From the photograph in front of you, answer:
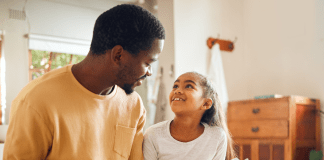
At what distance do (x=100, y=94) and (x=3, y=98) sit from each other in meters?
3.26

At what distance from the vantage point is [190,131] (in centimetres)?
140

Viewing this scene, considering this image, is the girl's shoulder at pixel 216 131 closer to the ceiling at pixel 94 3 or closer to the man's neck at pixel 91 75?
the man's neck at pixel 91 75

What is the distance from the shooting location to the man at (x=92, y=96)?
905 mm

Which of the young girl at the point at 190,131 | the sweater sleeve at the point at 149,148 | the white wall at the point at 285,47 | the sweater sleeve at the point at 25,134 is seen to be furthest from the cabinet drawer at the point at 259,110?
the sweater sleeve at the point at 25,134

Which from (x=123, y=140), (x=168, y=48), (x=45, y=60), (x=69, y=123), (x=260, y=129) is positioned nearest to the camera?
(x=69, y=123)

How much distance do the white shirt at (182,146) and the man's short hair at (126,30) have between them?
481 millimetres

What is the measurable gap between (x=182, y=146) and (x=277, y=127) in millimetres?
1363

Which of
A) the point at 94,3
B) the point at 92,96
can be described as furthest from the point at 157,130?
the point at 94,3

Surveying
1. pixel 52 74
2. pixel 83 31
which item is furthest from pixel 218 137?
pixel 83 31

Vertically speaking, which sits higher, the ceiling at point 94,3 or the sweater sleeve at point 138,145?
the ceiling at point 94,3

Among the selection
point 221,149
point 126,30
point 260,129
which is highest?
point 126,30

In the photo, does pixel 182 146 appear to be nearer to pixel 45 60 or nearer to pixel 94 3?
pixel 45 60

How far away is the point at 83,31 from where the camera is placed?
4.46 meters

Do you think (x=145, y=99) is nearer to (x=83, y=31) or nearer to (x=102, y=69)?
(x=83, y=31)
